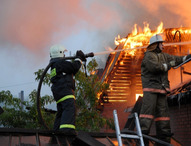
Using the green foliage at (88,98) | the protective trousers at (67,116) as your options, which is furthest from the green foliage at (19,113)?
the protective trousers at (67,116)

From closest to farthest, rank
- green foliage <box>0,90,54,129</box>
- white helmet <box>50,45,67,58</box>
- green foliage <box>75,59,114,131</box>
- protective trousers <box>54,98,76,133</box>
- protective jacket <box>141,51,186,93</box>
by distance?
protective trousers <box>54,98,76,133</box>, protective jacket <box>141,51,186,93</box>, white helmet <box>50,45,67,58</box>, green foliage <box>75,59,114,131</box>, green foliage <box>0,90,54,129</box>

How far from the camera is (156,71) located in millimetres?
5637

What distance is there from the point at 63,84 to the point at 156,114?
1.56 metres

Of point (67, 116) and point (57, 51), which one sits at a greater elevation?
point (57, 51)

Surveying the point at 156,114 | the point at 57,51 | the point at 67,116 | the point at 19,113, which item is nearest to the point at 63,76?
the point at 57,51

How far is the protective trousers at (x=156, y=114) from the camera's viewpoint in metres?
5.51

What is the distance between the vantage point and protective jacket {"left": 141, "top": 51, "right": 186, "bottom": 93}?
222 inches

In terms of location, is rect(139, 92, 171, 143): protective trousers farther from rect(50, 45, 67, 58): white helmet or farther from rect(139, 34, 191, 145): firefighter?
rect(50, 45, 67, 58): white helmet

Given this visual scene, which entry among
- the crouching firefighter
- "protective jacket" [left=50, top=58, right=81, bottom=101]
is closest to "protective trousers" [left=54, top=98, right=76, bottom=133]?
the crouching firefighter

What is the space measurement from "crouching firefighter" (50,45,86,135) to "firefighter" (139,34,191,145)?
1071 mm

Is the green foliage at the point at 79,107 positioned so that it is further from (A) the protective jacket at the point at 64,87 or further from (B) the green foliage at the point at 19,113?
(A) the protective jacket at the point at 64,87

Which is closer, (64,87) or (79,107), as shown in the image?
(64,87)

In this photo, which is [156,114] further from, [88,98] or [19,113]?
[19,113]

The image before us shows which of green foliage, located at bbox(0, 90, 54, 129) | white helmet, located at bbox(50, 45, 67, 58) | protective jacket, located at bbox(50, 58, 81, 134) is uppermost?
white helmet, located at bbox(50, 45, 67, 58)
